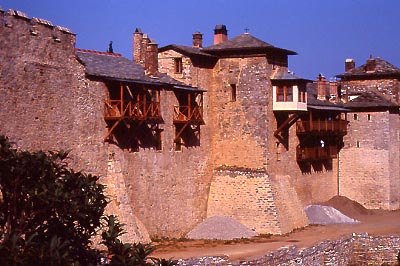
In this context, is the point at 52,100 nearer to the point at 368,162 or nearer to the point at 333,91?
the point at 368,162

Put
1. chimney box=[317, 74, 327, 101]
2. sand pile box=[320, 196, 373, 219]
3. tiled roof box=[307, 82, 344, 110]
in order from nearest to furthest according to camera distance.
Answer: tiled roof box=[307, 82, 344, 110] < sand pile box=[320, 196, 373, 219] < chimney box=[317, 74, 327, 101]

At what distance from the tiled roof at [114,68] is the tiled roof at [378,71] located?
18.8 m

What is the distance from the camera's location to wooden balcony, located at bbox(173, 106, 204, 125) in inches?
1393

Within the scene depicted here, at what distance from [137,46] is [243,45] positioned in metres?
5.16

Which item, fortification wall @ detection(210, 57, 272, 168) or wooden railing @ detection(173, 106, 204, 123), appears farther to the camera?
fortification wall @ detection(210, 57, 272, 168)

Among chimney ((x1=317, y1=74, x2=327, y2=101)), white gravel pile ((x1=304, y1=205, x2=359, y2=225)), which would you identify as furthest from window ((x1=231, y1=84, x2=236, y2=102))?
chimney ((x1=317, y1=74, x2=327, y2=101))

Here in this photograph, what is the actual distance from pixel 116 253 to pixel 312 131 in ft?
95.7

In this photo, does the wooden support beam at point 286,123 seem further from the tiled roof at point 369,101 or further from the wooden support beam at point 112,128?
the tiled roof at point 369,101

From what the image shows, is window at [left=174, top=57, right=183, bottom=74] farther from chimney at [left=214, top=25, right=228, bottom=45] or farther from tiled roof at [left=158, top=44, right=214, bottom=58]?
chimney at [left=214, top=25, right=228, bottom=45]

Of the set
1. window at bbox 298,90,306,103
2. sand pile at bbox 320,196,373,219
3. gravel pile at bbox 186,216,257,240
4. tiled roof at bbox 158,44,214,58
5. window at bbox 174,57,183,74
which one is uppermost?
tiled roof at bbox 158,44,214,58

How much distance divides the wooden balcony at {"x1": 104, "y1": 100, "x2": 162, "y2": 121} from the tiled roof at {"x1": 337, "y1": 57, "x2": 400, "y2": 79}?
2253 cm

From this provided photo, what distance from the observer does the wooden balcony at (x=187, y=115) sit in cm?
3538

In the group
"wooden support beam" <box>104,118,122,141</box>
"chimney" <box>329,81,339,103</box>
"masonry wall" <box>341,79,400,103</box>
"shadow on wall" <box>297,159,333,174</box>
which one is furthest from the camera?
"chimney" <box>329,81,339,103</box>

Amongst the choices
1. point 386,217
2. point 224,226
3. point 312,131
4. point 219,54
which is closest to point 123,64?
point 219,54
